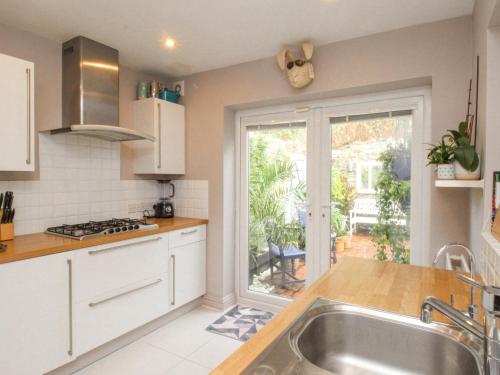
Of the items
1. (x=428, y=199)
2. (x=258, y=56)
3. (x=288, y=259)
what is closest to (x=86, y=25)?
(x=258, y=56)

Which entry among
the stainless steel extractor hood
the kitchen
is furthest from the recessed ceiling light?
the stainless steel extractor hood

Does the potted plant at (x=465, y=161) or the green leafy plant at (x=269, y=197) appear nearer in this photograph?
the potted plant at (x=465, y=161)

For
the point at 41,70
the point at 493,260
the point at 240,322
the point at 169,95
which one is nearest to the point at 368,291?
the point at 493,260

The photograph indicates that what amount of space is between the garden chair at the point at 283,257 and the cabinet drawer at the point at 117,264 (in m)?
1.05

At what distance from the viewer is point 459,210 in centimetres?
207

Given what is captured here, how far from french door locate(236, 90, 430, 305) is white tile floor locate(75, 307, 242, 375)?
0.74 meters

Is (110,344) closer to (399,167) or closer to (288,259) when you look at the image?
(288,259)

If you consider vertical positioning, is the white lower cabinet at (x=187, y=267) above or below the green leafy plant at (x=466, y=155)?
below

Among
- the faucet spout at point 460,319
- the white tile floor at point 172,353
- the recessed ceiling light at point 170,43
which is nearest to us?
the faucet spout at point 460,319

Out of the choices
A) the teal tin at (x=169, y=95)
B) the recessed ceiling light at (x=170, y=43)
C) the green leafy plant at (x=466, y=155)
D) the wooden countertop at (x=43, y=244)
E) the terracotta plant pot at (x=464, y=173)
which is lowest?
the wooden countertop at (x=43, y=244)

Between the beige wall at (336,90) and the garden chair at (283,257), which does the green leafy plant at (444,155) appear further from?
the garden chair at (283,257)

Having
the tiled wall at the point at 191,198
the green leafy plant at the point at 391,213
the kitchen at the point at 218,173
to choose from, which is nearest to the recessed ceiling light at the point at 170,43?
the kitchen at the point at 218,173

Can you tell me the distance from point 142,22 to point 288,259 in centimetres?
234

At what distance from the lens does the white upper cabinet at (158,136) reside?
295 centimetres
